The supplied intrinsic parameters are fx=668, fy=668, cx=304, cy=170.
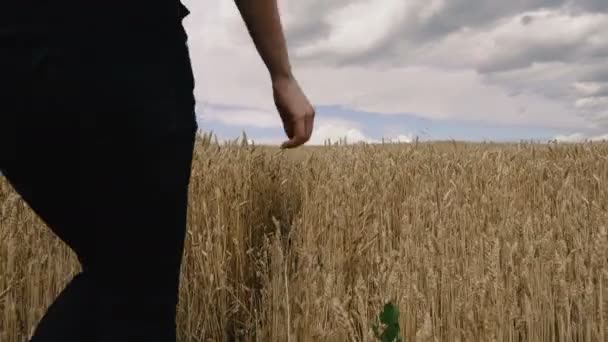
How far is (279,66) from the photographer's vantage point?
1.00 metres

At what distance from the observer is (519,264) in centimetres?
220

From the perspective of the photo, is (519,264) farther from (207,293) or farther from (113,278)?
(113,278)

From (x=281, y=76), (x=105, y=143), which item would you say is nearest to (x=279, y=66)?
(x=281, y=76)

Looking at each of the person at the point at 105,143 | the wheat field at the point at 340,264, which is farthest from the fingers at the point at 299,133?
the wheat field at the point at 340,264

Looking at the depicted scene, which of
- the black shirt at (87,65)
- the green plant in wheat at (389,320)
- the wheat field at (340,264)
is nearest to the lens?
→ the black shirt at (87,65)

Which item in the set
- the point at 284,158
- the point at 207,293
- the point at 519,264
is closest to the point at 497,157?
the point at 284,158

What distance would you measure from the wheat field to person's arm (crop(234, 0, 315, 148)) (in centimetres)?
39

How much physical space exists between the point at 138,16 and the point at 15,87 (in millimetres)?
149

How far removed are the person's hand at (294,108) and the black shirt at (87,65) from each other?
0.93ft

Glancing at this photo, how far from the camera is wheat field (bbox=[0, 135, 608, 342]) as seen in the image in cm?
175

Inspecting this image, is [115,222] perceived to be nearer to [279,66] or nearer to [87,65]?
[87,65]

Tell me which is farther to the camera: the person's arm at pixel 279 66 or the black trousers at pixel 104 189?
the person's arm at pixel 279 66

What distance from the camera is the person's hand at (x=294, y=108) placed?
99 centimetres

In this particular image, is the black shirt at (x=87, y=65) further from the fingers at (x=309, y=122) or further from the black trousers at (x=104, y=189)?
the fingers at (x=309, y=122)
